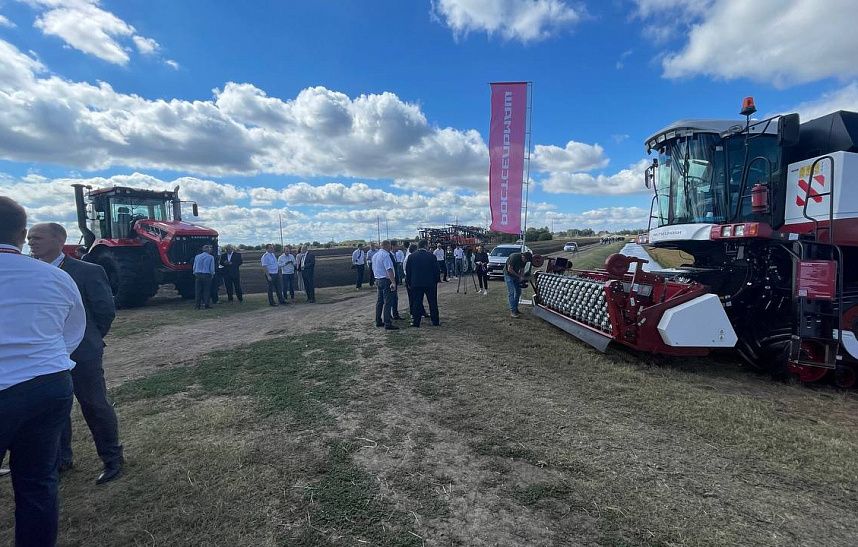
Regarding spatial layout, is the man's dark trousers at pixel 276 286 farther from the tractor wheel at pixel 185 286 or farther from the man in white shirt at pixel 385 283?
the man in white shirt at pixel 385 283

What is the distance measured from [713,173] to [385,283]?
571 centimetres

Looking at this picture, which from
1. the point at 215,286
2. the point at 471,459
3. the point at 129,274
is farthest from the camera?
the point at 215,286

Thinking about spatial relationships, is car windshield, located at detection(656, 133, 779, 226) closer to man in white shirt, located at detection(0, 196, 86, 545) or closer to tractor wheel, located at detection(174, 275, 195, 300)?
man in white shirt, located at detection(0, 196, 86, 545)

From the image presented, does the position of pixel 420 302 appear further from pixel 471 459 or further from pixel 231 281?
pixel 231 281

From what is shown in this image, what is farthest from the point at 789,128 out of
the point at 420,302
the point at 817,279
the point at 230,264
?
the point at 230,264

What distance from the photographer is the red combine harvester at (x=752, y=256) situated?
203 inches

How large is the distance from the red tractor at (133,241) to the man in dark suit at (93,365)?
10240 millimetres

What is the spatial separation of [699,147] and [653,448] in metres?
4.82

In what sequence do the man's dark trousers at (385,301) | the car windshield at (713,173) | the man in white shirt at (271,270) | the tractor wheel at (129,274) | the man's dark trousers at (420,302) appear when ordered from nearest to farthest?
1. the car windshield at (713,173)
2. the man's dark trousers at (385,301)
3. the man's dark trousers at (420,302)
4. the tractor wheel at (129,274)
5. the man in white shirt at (271,270)

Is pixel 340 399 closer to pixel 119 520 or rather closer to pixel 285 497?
pixel 285 497

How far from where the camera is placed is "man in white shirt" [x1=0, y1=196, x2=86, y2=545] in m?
2.02

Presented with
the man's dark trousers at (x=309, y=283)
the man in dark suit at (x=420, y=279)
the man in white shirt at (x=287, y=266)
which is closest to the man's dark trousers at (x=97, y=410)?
the man in dark suit at (x=420, y=279)

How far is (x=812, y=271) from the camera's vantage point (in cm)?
502

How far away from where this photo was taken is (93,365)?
315cm
